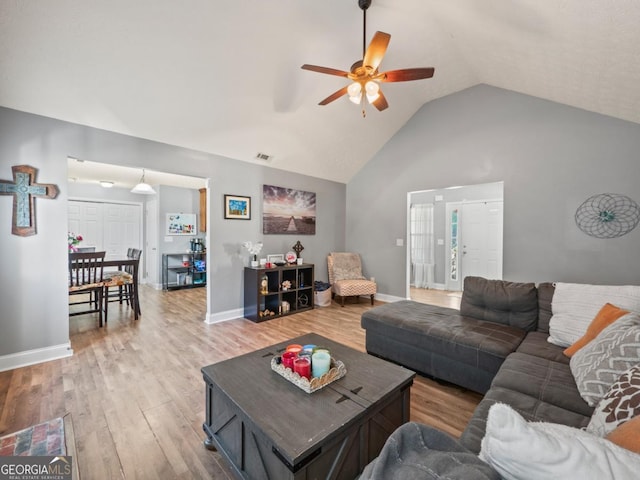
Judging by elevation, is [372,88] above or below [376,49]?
below

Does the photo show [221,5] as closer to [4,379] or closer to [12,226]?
[12,226]

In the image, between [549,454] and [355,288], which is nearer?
[549,454]

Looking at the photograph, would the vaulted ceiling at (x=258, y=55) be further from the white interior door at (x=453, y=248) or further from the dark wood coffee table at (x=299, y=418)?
the white interior door at (x=453, y=248)

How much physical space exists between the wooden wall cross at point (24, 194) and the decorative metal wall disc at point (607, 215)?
5.88 m

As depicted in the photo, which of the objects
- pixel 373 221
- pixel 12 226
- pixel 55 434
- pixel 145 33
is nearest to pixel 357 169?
pixel 373 221

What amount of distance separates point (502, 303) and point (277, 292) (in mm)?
2932

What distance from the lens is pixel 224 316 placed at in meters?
3.98

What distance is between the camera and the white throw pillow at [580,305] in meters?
1.86

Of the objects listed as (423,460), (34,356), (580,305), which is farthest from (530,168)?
(34,356)

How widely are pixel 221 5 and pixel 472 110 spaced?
11.7 ft

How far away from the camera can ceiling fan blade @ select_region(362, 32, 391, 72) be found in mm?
1901

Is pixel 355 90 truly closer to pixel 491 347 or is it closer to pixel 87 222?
pixel 491 347

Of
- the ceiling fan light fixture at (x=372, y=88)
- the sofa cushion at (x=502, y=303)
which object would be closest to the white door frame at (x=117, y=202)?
the ceiling fan light fixture at (x=372, y=88)

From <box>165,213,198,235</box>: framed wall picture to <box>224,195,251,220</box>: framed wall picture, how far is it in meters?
3.19
